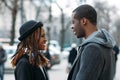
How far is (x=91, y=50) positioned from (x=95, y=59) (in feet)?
0.24

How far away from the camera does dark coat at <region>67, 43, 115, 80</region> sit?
4094 mm

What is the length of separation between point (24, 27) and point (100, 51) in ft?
4.47

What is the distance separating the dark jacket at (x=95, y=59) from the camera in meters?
4.10

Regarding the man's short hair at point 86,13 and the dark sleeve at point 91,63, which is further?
the man's short hair at point 86,13

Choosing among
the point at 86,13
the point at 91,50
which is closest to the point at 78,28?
the point at 86,13

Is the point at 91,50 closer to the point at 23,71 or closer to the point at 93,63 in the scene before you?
the point at 93,63

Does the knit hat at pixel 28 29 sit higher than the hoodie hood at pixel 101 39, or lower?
higher

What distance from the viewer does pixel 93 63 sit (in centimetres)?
411

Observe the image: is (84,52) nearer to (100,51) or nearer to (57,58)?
(100,51)

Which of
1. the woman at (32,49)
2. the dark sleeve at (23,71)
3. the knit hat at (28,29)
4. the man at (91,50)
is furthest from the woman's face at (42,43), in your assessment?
the man at (91,50)

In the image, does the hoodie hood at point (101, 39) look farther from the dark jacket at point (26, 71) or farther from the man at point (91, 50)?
the dark jacket at point (26, 71)

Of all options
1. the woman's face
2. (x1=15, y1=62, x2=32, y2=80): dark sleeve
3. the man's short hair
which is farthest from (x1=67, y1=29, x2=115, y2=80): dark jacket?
the woman's face

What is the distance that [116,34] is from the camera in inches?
3907

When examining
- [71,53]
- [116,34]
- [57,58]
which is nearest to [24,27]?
Answer: [71,53]
